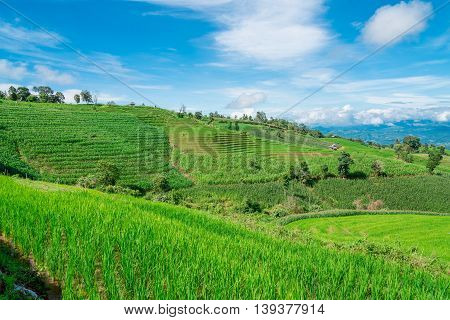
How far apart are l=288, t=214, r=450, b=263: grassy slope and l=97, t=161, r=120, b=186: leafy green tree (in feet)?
103

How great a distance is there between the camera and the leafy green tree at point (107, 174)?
57.7 meters

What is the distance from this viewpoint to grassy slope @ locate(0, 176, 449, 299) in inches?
263

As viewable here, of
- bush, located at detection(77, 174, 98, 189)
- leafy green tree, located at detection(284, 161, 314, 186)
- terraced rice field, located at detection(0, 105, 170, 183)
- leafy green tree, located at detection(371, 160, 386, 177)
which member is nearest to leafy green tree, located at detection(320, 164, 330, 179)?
leafy green tree, located at detection(284, 161, 314, 186)

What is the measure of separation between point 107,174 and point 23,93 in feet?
409

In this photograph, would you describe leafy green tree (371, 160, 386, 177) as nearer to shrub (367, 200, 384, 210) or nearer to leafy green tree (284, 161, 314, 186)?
shrub (367, 200, 384, 210)

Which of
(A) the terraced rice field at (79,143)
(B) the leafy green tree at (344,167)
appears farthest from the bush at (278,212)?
(B) the leafy green tree at (344,167)

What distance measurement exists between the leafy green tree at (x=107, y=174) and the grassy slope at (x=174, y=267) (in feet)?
160

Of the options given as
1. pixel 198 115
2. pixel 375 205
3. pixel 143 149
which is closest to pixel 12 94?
pixel 198 115

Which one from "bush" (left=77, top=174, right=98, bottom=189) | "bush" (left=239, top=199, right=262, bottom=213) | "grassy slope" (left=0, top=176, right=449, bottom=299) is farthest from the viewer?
"bush" (left=239, top=199, right=262, bottom=213)

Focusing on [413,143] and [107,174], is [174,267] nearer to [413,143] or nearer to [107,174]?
[107,174]

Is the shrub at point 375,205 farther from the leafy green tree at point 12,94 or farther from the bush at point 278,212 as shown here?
the leafy green tree at point 12,94

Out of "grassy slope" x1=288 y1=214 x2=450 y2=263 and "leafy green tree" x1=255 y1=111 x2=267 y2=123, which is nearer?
"grassy slope" x1=288 y1=214 x2=450 y2=263

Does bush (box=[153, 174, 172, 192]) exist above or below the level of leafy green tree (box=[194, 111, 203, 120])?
below

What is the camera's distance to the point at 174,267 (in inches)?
290
